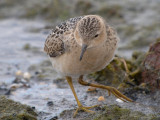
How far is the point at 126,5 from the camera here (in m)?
14.0

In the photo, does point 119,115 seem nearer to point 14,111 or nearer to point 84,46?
point 84,46

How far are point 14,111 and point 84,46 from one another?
69.5 inches

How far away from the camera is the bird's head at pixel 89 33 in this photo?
6.10 meters

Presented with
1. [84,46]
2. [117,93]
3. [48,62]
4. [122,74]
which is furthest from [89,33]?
[48,62]

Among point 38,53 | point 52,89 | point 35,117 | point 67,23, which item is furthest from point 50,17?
point 35,117

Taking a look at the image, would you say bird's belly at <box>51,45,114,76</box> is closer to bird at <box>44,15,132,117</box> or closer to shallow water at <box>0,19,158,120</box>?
bird at <box>44,15,132,117</box>

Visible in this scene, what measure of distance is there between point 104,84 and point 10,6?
912 centimetres

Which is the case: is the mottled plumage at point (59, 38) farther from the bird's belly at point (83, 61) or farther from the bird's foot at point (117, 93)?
the bird's foot at point (117, 93)

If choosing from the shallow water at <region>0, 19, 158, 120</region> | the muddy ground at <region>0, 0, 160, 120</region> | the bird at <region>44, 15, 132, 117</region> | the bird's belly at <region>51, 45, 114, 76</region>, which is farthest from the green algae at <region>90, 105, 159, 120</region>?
the bird's belly at <region>51, 45, 114, 76</region>

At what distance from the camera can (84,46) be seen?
604 centimetres

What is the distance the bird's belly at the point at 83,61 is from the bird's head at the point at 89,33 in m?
0.20

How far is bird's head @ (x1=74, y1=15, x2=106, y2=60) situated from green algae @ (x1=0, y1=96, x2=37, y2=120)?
58.1 inches

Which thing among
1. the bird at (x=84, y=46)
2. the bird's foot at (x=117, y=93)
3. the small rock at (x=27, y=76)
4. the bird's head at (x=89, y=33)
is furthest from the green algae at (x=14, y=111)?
the small rock at (x=27, y=76)

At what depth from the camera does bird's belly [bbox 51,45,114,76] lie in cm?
632
